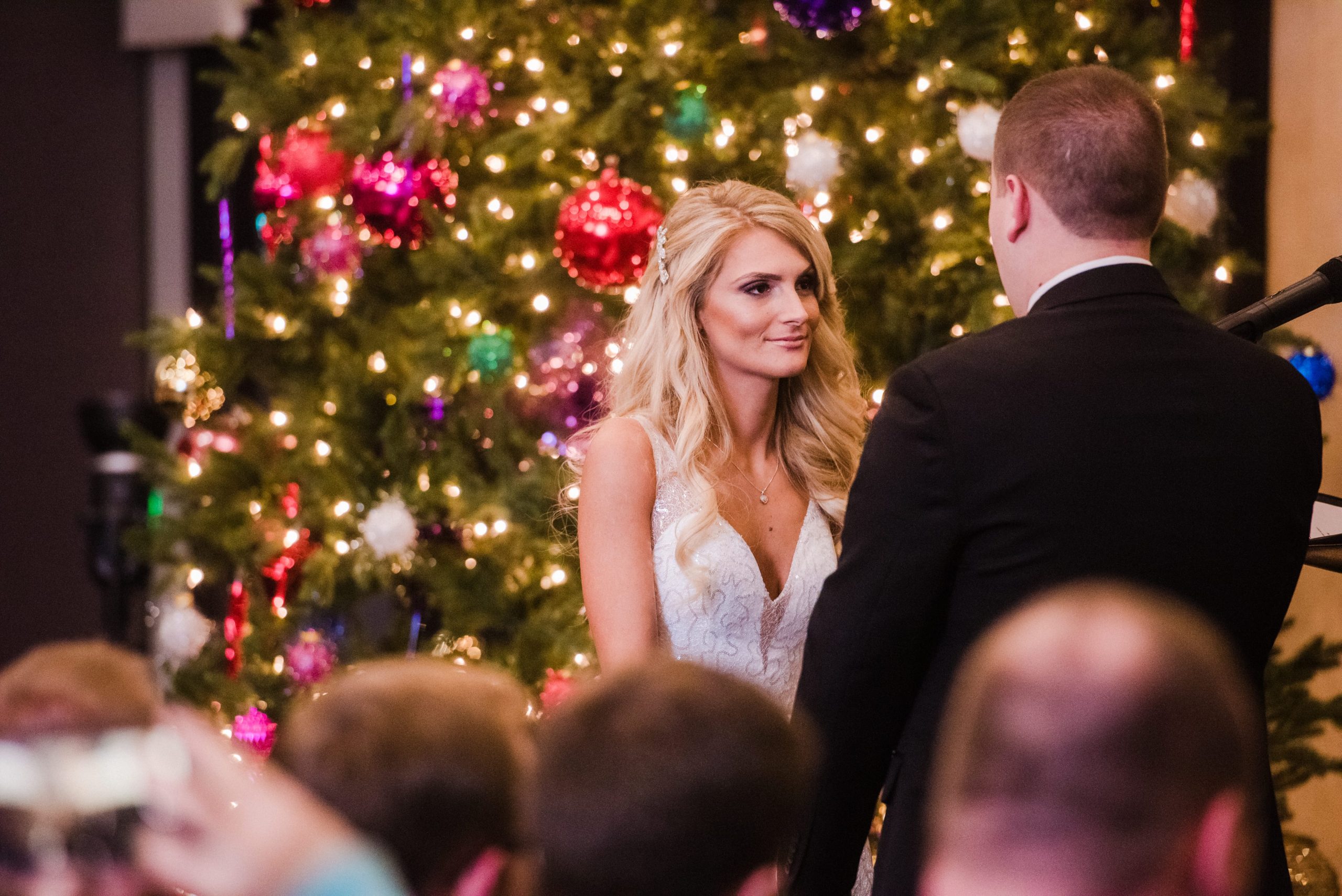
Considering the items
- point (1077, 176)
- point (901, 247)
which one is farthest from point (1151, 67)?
point (1077, 176)

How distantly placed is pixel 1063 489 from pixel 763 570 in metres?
0.98

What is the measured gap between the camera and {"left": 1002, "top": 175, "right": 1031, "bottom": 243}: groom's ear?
1.69m

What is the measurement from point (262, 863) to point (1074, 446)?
1094mm

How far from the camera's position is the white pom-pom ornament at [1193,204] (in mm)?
3168

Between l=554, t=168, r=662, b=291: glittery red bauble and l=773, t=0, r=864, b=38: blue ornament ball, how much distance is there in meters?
0.59

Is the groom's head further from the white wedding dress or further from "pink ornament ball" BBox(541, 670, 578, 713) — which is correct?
"pink ornament ball" BBox(541, 670, 578, 713)

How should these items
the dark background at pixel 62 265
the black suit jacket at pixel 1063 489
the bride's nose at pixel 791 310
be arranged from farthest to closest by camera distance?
the dark background at pixel 62 265
the bride's nose at pixel 791 310
the black suit jacket at pixel 1063 489

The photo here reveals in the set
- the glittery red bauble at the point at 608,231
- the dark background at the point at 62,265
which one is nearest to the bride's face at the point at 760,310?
the glittery red bauble at the point at 608,231

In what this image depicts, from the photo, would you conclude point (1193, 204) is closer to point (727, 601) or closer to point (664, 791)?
point (727, 601)

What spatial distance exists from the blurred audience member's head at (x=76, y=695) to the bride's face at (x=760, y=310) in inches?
64.8

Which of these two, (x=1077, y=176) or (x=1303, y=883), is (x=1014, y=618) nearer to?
(x=1077, y=176)

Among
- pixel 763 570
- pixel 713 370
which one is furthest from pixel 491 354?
pixel 763 570

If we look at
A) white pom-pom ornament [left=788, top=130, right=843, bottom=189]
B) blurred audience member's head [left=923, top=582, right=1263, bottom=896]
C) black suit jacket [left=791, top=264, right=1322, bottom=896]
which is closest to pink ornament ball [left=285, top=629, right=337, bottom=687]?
white pom-pom ornament [left=788, top=130, right=843, bottom=189]

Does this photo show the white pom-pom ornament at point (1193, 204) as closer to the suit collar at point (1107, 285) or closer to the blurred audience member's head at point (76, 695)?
the suit collar at point (1107, 285)
